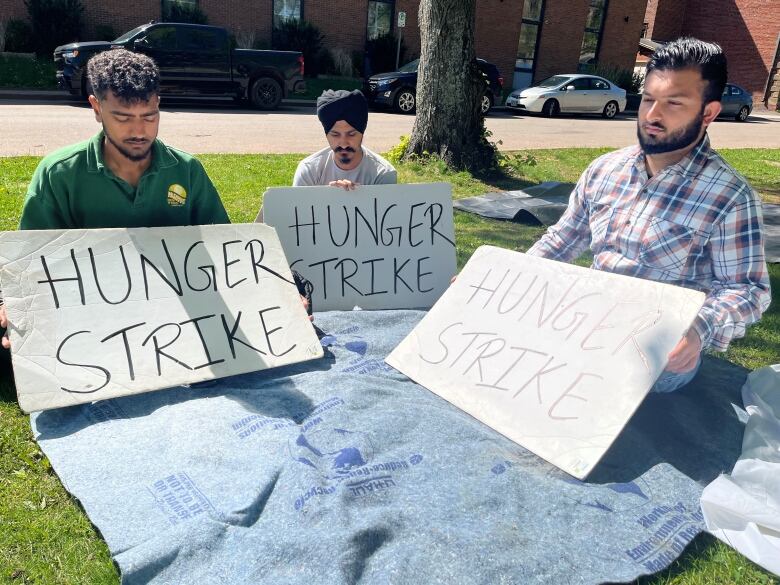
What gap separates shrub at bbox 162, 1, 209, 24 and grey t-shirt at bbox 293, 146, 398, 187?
63.2 feet

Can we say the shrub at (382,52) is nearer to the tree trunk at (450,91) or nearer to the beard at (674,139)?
the tree trunk at (450,91)

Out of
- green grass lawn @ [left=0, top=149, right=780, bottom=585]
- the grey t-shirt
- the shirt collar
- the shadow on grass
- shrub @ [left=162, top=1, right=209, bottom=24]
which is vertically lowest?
green grass lawn @ [left=0, top=149, right=780, bottom=585]

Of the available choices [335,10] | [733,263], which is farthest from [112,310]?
[335,10]

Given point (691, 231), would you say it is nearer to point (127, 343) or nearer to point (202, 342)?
point (202, 342)

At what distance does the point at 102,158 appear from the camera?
3004 millimetres

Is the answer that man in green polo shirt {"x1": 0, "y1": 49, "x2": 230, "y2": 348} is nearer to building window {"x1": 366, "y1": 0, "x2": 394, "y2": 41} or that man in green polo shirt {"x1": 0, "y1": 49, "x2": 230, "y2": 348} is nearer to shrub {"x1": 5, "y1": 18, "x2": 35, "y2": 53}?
shrub {"x1": 5, "y1": 18, "x2": 35, "y2": 53}

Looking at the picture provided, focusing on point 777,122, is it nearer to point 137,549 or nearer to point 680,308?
point 680,308

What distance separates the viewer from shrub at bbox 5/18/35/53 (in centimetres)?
1898

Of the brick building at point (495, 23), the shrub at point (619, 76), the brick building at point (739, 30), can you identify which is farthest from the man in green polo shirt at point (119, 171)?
the brick building at point (739, 30)

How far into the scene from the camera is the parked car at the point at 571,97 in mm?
19891

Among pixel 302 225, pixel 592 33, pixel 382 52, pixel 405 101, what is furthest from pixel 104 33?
pixel 592 33

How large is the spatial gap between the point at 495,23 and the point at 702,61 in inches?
1019

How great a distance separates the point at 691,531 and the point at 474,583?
34.4 inches

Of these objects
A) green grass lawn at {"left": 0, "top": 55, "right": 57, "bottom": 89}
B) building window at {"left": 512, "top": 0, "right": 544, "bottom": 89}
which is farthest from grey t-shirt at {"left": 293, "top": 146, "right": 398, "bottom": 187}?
building window at {"left": 512, "top": 0, "right": 544, "bottom": 89}
